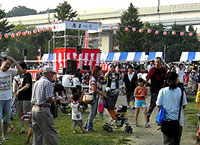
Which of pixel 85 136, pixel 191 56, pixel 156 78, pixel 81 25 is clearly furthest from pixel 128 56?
pixel 85 136

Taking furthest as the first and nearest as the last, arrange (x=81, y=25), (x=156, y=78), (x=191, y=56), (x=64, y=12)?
(x=64, y=12) → (x=191, y=56) → (x=81, y=25) → (x=156, y=78)

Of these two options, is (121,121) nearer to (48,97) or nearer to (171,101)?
(48,97)

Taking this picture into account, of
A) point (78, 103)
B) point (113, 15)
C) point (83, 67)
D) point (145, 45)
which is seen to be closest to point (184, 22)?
point (145, 45)

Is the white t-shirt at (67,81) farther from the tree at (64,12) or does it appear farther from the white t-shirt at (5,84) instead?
the tree at (64,12)

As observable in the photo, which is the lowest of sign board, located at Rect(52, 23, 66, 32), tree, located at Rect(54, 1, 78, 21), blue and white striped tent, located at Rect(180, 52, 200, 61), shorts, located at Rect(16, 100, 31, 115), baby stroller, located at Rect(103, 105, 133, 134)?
baby stroller, located at Rect(103, 105, 133, 134)

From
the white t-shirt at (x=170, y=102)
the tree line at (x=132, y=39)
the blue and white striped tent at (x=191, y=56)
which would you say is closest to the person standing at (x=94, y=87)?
the white t-shirt at (x=170, y=102)

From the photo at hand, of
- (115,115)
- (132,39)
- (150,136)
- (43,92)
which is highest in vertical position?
(132,39)

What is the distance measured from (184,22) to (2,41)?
3332 centimetres

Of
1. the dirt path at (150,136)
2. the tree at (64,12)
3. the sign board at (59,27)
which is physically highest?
the tree at (64,12)

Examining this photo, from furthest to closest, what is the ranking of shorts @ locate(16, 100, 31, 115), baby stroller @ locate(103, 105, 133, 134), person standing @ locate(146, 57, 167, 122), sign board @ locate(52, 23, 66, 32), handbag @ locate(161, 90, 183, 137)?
sign board @ locate(52, 23, 66, 32) → person standing @ locate(146, 57, 167, 122) → baby stroller @ locate(103, 105, 133, 134) → shorts @ locate(16, 100, 31, 115) → handbag @ locate(161, 90, 183, 137)

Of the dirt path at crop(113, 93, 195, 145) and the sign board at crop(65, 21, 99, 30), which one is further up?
the sign board at crop(65, 21, 99, 30)

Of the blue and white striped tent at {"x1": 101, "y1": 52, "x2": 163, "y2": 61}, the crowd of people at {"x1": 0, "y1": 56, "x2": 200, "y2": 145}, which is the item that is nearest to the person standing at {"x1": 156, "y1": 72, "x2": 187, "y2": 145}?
the crowd of people at {"x1": 0, "y1": 56, "x2": 200, "y2": 145}

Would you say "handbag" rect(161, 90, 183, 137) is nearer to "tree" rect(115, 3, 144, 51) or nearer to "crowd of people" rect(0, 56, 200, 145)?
"crowd of people" rect(0, 56, 200, 145)

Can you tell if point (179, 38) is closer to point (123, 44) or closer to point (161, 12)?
point (161, 12)
